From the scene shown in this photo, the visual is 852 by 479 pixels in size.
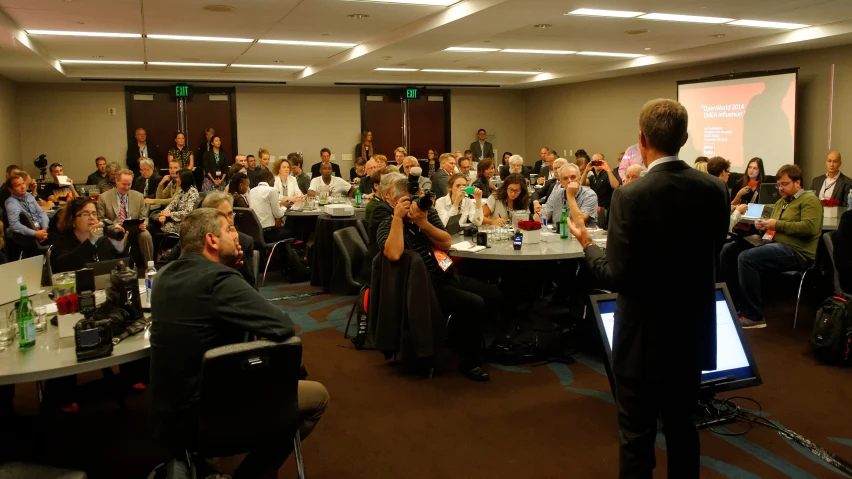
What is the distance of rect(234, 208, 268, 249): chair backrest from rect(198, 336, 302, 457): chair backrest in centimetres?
429

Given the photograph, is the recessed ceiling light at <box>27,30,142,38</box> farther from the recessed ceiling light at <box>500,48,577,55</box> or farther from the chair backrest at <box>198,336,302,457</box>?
the chair backrest at <box>198,336,302,457</box>

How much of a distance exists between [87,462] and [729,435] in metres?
3.34

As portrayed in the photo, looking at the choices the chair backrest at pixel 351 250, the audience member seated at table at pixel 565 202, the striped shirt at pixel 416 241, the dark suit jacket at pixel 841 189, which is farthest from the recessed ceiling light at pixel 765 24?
the striped shirt at pixel 416 241

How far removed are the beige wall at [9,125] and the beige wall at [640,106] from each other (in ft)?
37.8

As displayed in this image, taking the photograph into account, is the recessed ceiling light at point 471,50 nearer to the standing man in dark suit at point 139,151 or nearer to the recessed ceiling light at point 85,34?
the recessed ceiling light at point 85,34

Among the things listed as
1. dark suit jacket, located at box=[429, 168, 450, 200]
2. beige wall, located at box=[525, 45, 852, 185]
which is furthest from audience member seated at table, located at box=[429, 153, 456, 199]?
beige wall, located at box=[525, 45, 852, 185]

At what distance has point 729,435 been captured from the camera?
3486 mm

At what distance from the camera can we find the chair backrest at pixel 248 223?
6555 millimetres

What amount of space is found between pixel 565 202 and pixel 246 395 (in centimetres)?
440

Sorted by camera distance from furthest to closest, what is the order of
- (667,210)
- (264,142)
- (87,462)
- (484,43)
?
(264,142), (484,43), (87,462), (667,210)

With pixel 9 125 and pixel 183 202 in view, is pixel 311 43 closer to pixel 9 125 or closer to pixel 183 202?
pixel 183 202

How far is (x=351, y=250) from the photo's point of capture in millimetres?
5203

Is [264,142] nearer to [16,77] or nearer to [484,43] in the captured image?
[16,77]

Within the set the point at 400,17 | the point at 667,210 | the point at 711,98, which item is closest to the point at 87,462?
the point at 667,210
